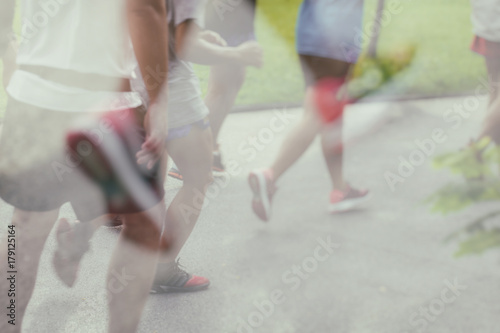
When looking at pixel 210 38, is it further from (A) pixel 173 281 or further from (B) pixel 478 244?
(B) pixel 478 244

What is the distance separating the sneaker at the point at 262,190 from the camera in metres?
3.12

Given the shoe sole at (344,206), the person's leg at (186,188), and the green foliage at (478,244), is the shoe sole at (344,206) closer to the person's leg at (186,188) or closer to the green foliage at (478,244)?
the person's leg at (186,188)

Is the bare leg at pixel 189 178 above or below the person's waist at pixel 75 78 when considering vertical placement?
below

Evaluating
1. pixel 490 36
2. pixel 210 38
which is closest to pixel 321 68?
pixel 210 38

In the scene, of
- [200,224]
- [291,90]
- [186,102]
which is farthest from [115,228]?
[291,90]

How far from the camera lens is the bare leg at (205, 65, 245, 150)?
330 centimetres

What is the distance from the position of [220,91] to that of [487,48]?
1539mm

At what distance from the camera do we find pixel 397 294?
253cm

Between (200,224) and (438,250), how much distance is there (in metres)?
1.24

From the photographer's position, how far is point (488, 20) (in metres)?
3.22

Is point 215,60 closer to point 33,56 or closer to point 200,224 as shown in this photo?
point 33,56

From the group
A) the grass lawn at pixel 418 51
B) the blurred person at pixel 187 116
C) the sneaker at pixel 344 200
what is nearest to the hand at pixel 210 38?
the blurred person at pixel 187 116

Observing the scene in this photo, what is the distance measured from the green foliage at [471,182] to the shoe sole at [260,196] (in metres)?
2.04

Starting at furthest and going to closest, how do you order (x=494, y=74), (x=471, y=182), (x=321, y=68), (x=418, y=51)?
(x=418, y=51) → (x=494, y=74) → (x=321, y=68) → (x=471, y=182)
